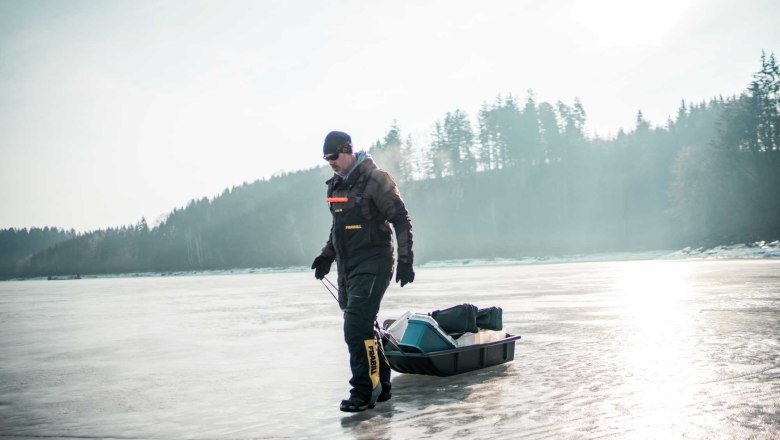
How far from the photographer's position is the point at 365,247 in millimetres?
4793

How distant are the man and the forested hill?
49.4 m

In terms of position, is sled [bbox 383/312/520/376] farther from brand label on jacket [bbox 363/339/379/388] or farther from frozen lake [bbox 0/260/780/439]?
brand label on jacket [bbox 363/339/379/388]

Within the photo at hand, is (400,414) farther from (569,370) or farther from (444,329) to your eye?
(569,370)

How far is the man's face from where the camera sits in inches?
195

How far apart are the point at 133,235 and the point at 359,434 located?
168037 millimetres

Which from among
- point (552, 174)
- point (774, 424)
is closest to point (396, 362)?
point (774, 424)

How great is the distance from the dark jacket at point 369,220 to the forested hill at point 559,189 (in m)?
49.4

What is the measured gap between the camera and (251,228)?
123312 millimetres

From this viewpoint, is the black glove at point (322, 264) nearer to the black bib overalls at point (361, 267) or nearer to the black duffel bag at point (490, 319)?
the black bib overalls at point (361, 267)

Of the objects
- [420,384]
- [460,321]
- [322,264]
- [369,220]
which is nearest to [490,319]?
[460,321]

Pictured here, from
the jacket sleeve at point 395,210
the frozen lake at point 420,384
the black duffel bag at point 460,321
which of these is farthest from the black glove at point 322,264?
the black duffel bag at point 460,321

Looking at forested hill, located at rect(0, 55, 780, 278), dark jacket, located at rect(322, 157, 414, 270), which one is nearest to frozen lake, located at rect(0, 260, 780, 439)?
dark jacket, located at rect(322, 157, 414, 270)

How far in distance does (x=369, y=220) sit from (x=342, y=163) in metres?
0.55

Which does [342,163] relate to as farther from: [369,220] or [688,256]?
[688,256]
